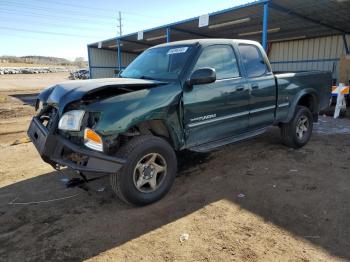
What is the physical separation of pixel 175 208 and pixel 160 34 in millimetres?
14570

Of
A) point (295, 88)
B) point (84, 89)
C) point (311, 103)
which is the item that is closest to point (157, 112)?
point (84, 89)

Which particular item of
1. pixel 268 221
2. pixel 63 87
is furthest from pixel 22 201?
pixel 268 221

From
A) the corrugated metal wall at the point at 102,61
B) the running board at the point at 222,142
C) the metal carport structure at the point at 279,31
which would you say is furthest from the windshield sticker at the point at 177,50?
the corrugated metal wall at the point at 102,61

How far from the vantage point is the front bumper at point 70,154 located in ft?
10.3

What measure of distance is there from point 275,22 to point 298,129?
30.1 feet

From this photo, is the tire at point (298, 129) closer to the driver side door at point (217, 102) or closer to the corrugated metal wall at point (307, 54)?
the driver side door at point (217, 102)

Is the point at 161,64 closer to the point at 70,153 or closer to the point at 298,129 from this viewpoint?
the point at 70,153

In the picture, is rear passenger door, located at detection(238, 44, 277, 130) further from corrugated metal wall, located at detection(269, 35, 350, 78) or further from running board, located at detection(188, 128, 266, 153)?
corrugated metal wall, located at detection(269, 35, 350, 78)

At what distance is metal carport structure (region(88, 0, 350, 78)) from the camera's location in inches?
426

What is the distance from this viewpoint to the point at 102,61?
23.7 metres

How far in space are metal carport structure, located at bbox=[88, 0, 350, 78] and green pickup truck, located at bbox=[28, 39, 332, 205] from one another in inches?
159

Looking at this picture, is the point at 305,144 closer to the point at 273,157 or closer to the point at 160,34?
the point at 273,157

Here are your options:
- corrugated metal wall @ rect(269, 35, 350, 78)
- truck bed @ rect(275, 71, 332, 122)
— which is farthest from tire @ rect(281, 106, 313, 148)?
corrugated metal wall @ rect(269, 35, 350, 78)

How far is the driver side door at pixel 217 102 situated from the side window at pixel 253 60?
264mm
